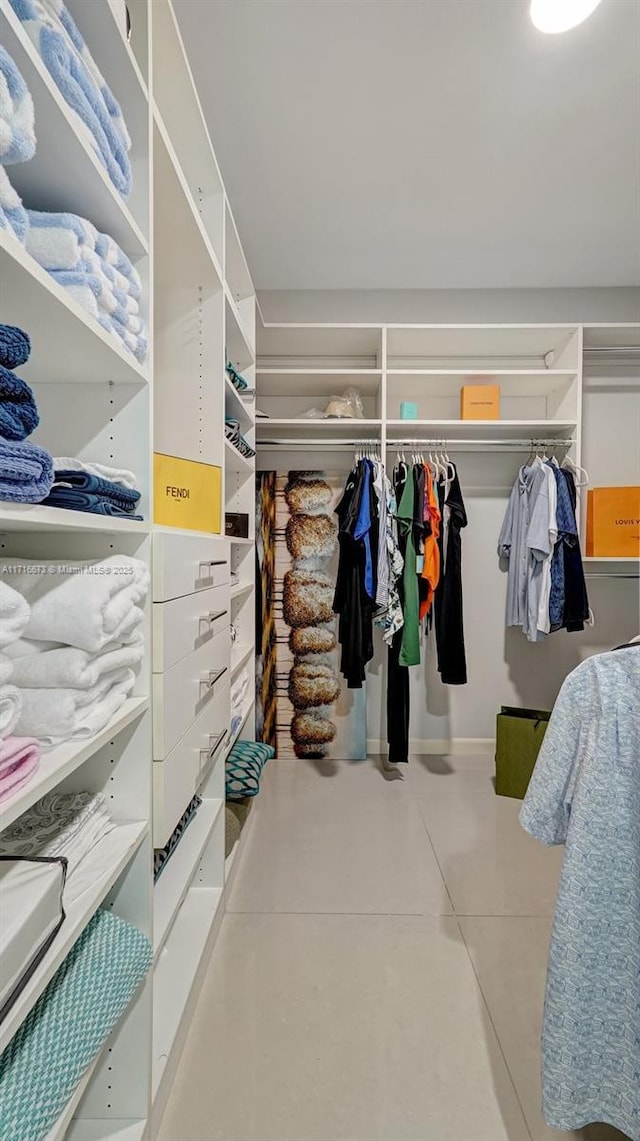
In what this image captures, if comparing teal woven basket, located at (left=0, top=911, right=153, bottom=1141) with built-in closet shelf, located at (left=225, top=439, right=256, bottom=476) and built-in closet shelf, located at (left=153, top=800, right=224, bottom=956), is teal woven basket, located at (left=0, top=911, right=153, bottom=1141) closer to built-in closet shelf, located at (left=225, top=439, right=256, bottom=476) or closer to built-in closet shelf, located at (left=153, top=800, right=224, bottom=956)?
built-in closet shelf, located at (left=153, top=800, right=224, bottom=956)

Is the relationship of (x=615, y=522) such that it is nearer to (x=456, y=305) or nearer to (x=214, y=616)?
(x=456, y=305)

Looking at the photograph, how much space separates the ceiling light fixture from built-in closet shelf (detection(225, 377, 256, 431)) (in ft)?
4.10

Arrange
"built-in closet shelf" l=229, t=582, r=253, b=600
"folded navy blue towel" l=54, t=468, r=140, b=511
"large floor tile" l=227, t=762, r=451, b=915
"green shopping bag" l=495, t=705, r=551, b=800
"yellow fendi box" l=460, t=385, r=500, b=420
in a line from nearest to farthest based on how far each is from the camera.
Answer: "folded navy blue towel" l=54, t=468, r=140, b=511 → "large floor tile" l=227, t=762, r=451, b=915 → "built-in closet shelf" l=229, t=582, r=253, b=600 → "green shopping bag" l=495, t=705, r=551, b=800 → "yellow fendi box" l=460, t=385, r=500, b=420

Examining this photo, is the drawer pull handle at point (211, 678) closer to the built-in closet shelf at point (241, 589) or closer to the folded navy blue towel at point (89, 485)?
the built-in closet shelf at point (241, 589)

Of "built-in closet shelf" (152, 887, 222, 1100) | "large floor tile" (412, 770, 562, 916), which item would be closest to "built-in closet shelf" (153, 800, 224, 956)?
"built-in closet shelf" (152, 887, 222, 1100)

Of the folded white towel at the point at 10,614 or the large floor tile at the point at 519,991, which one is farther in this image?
the large floor tile at the point at 519,991

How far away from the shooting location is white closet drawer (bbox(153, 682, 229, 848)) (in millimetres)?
1104

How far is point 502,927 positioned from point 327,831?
80 centimetres

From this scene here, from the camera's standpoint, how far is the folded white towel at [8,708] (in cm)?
63

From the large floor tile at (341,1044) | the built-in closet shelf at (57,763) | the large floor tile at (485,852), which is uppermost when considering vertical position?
the built-in closet shelf at (57,763)

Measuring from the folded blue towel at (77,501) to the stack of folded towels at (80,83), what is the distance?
1.67ft

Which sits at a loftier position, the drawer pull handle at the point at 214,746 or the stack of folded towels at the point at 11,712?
the stack of folded towels at the point at 11,712

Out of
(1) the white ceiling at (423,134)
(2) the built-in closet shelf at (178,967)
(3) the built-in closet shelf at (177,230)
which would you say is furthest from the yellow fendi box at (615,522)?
(2) the built-in closet shelf at (178,967)

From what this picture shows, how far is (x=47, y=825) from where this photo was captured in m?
0.92
